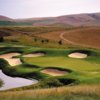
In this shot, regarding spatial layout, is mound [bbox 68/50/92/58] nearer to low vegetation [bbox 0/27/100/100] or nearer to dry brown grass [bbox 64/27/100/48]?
low vegetation [bbox 0/27/100/100]

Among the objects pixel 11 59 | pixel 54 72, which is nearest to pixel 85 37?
pixel 11 59

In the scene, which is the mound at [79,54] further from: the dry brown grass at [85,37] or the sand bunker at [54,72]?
the dry brown grass at [85,37]

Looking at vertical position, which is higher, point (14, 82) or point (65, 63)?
point (65, 63)

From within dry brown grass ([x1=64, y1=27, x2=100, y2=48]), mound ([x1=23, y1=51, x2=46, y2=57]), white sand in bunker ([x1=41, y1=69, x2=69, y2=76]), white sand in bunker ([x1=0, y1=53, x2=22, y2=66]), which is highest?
white sand in bunker ([x1=41, y1=69, x2=69, y2=76])

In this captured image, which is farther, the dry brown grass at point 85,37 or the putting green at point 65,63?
the dry brown grass at point 85,37

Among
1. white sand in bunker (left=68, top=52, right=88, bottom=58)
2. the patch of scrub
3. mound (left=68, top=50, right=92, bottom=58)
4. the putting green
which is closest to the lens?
the patch of scrub

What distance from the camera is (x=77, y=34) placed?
270ft

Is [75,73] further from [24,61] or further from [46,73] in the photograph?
[24,61]

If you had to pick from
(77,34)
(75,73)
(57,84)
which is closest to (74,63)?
(75,73)

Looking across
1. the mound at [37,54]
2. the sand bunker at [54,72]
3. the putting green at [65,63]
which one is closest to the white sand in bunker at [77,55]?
the putting green at [65,63]

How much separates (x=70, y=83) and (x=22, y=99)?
1368cm

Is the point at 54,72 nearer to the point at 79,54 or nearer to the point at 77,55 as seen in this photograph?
the point at 77,55

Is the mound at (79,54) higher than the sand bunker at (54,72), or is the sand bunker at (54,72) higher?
the sand bunker at (54,72)

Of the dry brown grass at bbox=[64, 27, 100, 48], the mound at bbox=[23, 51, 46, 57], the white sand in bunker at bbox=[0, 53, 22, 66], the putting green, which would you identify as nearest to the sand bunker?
the putting green
